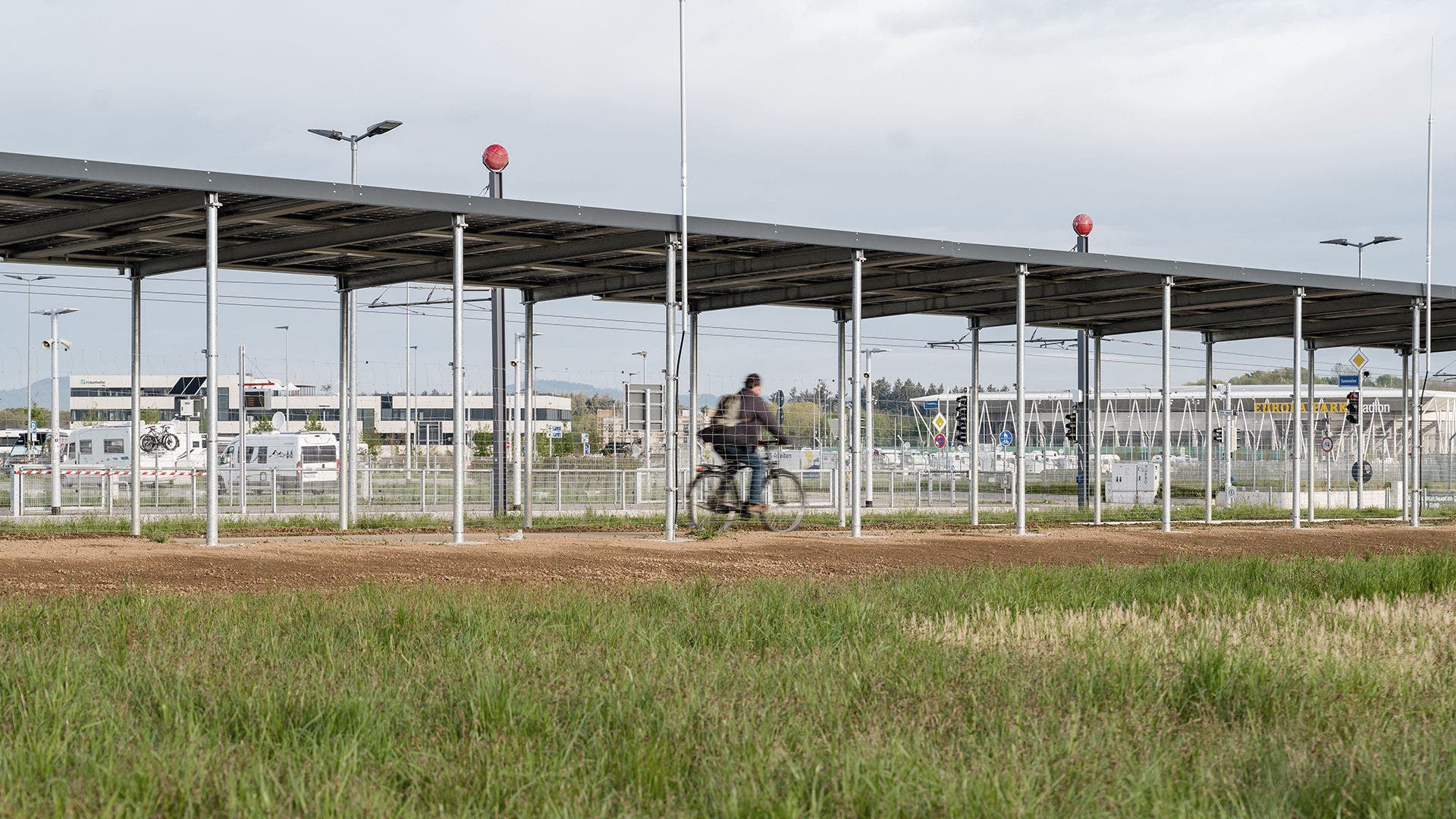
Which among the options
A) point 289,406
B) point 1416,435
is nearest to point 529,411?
point 1416,435

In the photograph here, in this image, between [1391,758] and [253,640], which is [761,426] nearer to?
[253,640]

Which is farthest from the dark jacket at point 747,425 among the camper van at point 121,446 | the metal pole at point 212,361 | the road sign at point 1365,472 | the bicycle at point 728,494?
the camper van at point 121,446

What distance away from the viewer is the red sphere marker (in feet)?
86.3

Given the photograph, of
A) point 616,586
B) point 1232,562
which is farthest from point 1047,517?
point 616,586

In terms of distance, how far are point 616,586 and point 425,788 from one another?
23.2 feet

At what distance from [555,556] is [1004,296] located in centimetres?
953

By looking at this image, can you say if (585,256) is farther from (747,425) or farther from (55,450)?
(55,450)

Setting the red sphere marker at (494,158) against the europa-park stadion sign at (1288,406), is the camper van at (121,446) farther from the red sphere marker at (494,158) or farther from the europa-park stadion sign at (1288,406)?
the europa-park stadion sign at (1288,406)

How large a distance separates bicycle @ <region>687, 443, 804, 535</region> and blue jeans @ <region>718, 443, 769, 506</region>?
4cm

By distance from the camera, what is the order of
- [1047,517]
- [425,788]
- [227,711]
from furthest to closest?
[1047,517]
[227,711]
[425,788]

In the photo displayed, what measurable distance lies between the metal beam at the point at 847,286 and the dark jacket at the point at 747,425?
7.32 ft

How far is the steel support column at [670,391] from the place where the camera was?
1672 cm

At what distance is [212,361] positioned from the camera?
1470 cm

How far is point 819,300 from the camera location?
2192cm
